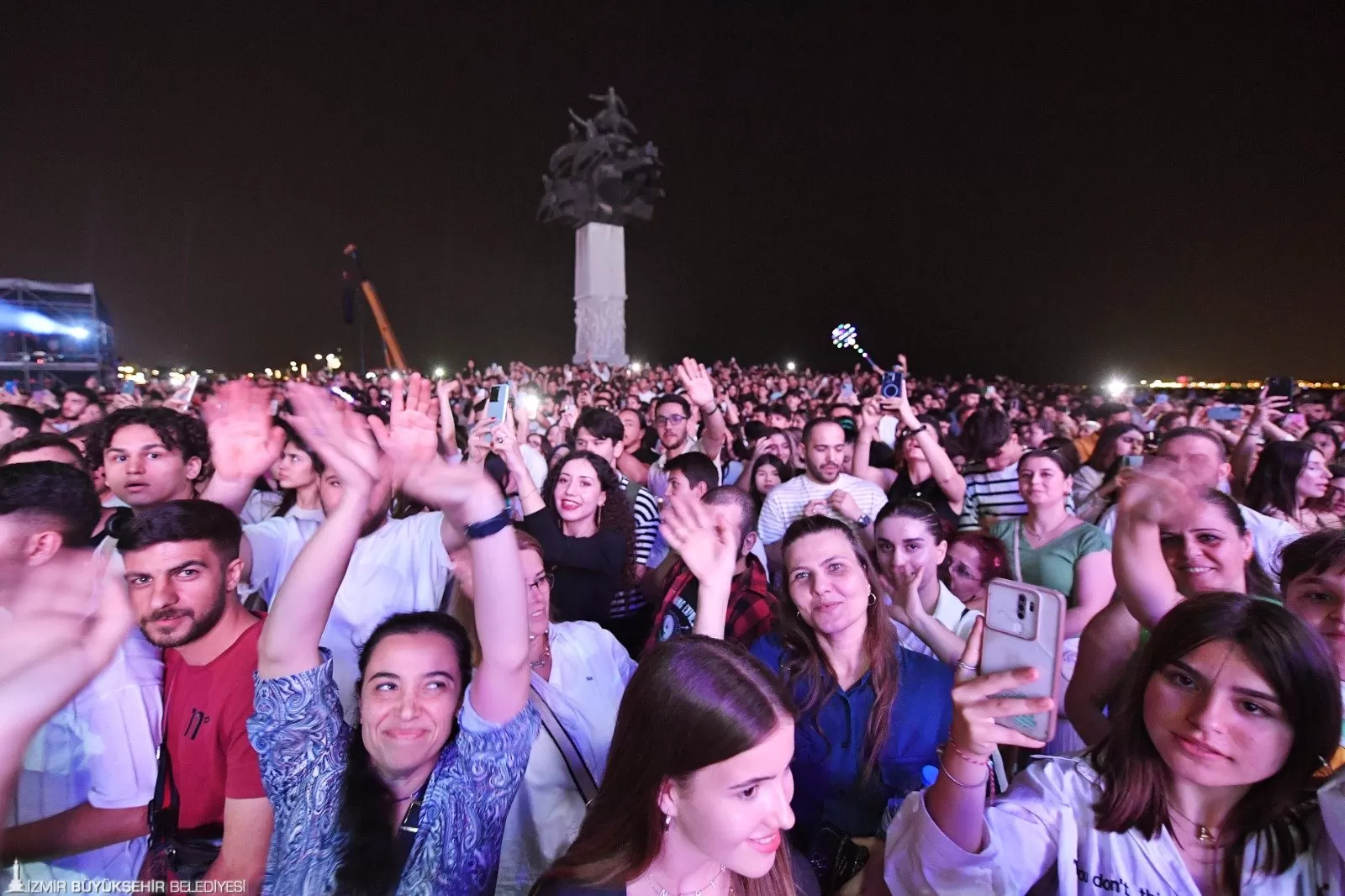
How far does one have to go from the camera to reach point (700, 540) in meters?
2.07

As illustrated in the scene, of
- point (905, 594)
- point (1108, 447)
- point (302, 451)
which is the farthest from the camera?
point (1108, 447)

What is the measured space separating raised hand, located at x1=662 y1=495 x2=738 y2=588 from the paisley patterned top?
69 centimetres

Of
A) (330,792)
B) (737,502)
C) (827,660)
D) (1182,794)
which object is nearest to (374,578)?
(330,792)

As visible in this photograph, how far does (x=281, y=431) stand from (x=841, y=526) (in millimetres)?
2818

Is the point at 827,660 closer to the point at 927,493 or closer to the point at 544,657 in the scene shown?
the point at 544,657

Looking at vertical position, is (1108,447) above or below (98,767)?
above

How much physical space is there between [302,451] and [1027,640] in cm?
336

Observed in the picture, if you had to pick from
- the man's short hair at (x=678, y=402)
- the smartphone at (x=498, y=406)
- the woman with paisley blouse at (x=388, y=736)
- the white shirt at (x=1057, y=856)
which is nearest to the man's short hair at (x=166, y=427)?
the smartphone at (x=498, y=406)

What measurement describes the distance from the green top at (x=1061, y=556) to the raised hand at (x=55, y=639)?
3.12 metres

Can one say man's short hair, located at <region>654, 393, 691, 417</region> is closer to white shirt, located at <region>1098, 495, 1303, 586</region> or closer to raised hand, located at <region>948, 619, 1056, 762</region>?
white shirt, located at <region>1098, 495, 1303, 586</region>

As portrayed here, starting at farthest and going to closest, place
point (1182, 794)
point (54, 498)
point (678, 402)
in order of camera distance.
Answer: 1. point (678, 402)
2. point (54, 498)
3. point (1182, 794)

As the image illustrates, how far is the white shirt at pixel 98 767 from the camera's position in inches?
68.5

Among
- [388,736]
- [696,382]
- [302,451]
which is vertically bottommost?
[388,736]

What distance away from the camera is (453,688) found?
1678mm
